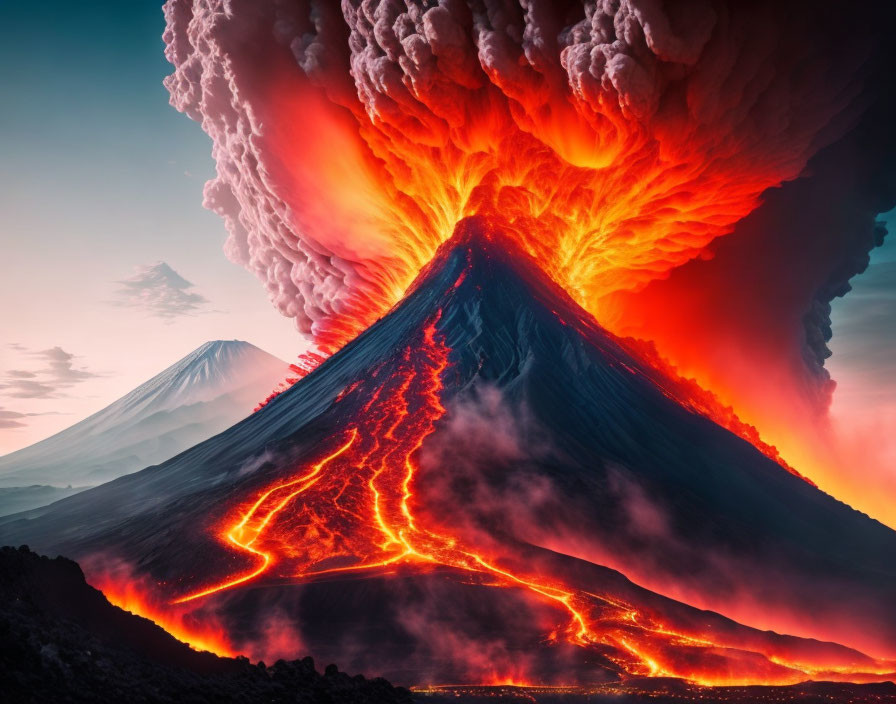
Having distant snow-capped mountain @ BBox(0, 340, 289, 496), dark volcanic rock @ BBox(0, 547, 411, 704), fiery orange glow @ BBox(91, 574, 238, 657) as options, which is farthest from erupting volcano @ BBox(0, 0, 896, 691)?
distant snow-capped mountain @ BBox(0, 340, 289, 496)

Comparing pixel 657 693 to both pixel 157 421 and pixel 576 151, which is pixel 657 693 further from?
pixel 157 421

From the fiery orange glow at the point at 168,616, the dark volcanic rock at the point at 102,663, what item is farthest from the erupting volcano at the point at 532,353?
the dark volcanic rock at the point at 102,663

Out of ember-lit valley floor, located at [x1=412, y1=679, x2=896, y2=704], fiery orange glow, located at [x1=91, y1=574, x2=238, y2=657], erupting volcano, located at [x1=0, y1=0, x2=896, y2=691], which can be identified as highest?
erupting volcano, located at [x1=0, y1=0, x2=896, y2=691]

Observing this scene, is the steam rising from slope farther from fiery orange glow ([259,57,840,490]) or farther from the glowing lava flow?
the glowing lava flow

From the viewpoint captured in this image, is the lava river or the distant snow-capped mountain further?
the distant snow-capped mountain

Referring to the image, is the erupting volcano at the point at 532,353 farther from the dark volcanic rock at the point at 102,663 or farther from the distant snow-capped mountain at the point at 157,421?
the distant snow-capped mountain at the point at 157,421

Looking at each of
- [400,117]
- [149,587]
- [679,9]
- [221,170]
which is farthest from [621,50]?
[221,170]

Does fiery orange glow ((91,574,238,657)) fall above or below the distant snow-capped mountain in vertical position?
below
